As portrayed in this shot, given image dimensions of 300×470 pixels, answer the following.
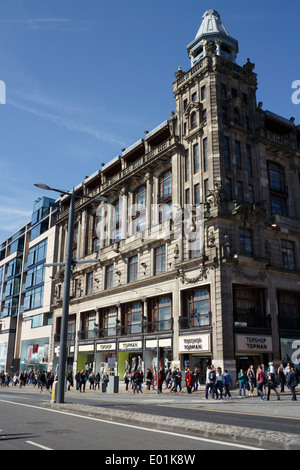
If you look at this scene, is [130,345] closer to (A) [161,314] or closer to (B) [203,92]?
(A) [161,314]

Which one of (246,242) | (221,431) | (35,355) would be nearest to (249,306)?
(246,242)

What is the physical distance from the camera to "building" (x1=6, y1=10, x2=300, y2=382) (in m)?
34.7

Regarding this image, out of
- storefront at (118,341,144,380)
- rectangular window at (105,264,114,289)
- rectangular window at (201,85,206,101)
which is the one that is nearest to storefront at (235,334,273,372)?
storefront at (118,341,144,380)

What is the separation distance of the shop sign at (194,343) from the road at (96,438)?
21235 mm

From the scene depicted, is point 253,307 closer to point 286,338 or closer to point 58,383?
point 286,338

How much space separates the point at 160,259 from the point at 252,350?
1302 centimetres

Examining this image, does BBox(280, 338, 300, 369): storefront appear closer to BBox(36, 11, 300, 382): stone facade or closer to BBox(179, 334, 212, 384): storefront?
BBox(36, 11, 300, 382): stone facade

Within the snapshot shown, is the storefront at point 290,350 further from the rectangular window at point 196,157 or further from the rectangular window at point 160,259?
the rectangular window at point 196,157

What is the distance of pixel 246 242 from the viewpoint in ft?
121

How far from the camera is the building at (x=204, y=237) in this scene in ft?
114

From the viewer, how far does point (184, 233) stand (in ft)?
125

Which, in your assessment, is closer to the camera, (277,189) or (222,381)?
(222,381)

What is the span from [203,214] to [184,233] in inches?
117

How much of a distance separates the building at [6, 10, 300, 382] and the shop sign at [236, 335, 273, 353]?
3.3 inches
